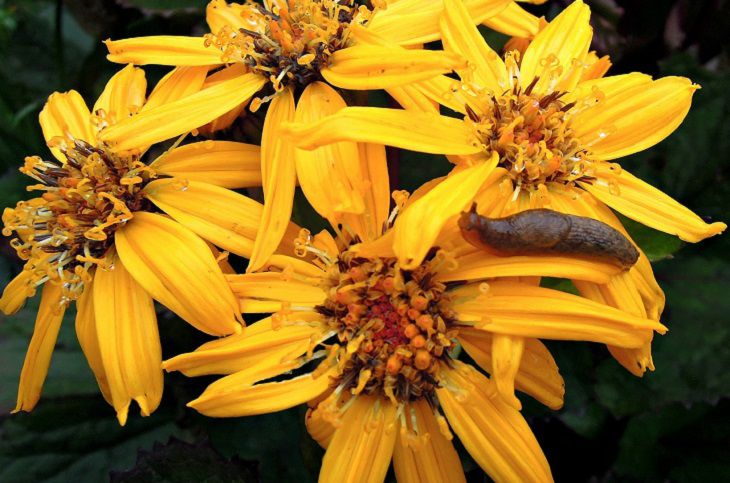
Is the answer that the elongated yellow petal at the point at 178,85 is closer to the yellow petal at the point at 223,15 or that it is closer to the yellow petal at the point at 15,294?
the yellow petal at the point at 223,15

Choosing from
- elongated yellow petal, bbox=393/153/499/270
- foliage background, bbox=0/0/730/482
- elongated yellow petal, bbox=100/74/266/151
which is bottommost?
foliage background, bbox=0/0/730/482

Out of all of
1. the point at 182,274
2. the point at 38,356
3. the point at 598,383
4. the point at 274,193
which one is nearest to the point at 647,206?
the point at 598,383

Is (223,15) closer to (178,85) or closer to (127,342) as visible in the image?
(178,85)

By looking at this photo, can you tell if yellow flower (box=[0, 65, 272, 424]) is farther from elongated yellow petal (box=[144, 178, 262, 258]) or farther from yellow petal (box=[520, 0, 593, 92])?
yellow petal (box=[520, 0, 593, 92])

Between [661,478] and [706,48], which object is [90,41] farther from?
[661,478]

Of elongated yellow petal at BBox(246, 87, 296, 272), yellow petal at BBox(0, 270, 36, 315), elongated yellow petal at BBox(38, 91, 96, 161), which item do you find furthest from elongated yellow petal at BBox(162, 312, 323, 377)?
elongated yellow petal at BBox(38, 91, 96, 161)

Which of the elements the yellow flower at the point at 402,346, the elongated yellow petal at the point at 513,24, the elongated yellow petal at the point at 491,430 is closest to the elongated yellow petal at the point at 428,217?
the yellow flower at the point at 402,346
